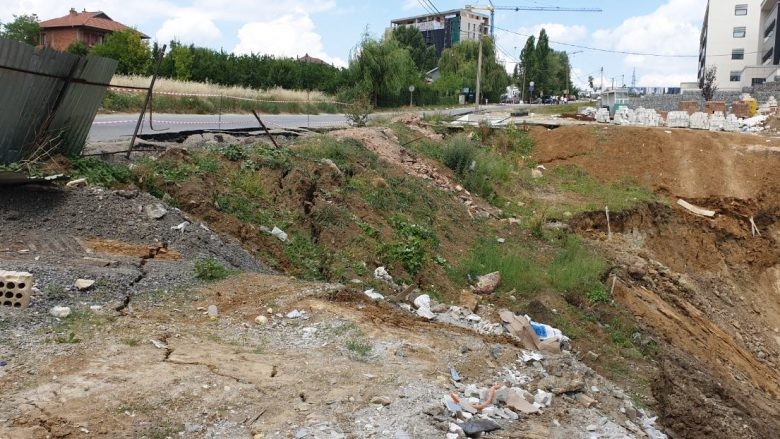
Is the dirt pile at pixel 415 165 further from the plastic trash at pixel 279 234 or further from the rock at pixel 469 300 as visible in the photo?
the plastic trash at pixel 279 234

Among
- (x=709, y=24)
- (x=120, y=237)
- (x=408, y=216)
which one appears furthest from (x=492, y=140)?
(x=709, y=24)

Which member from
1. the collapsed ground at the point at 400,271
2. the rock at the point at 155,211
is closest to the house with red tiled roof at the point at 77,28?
the collapsed ground at the point at 400,271

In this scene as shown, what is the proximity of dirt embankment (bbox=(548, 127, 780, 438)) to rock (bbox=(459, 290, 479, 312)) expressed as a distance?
2421mm

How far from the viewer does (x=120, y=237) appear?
307 inches

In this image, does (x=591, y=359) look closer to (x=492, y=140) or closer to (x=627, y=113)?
(x=492, y=140)

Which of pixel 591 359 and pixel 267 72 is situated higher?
pixel 267 72

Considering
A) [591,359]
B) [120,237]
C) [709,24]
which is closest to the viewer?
[120,237]

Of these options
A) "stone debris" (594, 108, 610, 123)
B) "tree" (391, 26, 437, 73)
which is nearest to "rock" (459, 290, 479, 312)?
"stone debris" (594, 108, 610, 123)

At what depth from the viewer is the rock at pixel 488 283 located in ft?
35.0

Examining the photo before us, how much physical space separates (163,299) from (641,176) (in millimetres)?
17096

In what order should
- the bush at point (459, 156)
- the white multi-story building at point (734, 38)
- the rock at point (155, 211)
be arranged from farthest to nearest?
the white multi-story building at point (734, 38), the bush at point (459, 156), the rock at point (155, 211)

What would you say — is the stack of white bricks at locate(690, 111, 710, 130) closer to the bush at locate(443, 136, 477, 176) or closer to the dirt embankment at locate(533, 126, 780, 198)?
the dirt embankment at locate(533, 126, 780, 198)

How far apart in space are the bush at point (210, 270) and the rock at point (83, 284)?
1097 mm

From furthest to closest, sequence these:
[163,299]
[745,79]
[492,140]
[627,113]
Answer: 1. [745,79]
2. [627,113]
3. [492,140]
4. [163,299]
